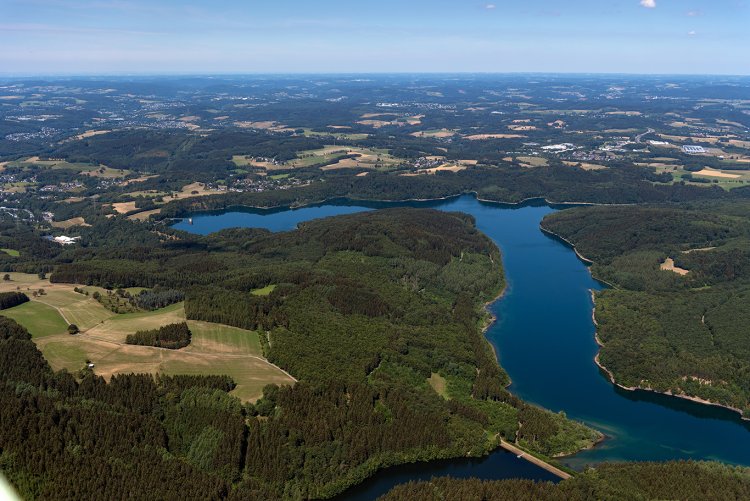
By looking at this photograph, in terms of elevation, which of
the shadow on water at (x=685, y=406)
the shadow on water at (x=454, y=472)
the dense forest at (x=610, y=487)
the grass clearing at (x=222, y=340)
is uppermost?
the grass clearing at (x=222, y=340)

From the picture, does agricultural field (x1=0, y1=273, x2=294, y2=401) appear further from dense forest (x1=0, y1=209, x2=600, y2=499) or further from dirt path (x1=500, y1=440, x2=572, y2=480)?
dirt path (x1=500, y1=440, x2=572, y2=480)

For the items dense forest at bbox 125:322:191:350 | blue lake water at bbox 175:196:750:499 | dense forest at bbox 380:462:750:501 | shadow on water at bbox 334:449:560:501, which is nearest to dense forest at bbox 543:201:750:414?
blue lake water at bbox 175:196:750:499

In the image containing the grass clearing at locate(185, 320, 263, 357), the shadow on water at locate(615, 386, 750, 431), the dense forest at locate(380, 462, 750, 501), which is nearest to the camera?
the dense forest at locate(380, 462, 750, 501)

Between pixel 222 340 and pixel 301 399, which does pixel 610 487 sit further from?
pixel 222 340

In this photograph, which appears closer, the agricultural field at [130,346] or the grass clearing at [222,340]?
the agricultural field at [130,346]

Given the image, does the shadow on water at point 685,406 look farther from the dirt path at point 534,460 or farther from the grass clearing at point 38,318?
the grass clearing at point 38,318

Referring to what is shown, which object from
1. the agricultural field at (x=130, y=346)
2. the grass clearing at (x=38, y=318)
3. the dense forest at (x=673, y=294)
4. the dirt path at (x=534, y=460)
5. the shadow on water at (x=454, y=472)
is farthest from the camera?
the dense forest at (x=673, y=294)

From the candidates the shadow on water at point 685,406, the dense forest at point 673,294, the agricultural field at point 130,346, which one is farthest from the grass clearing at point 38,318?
the dense forest at point 673,294

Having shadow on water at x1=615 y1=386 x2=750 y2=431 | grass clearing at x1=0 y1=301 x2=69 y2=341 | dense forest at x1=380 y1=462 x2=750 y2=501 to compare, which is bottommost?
shadow on water at x1=615 y1=386 x2=750 y2=431
